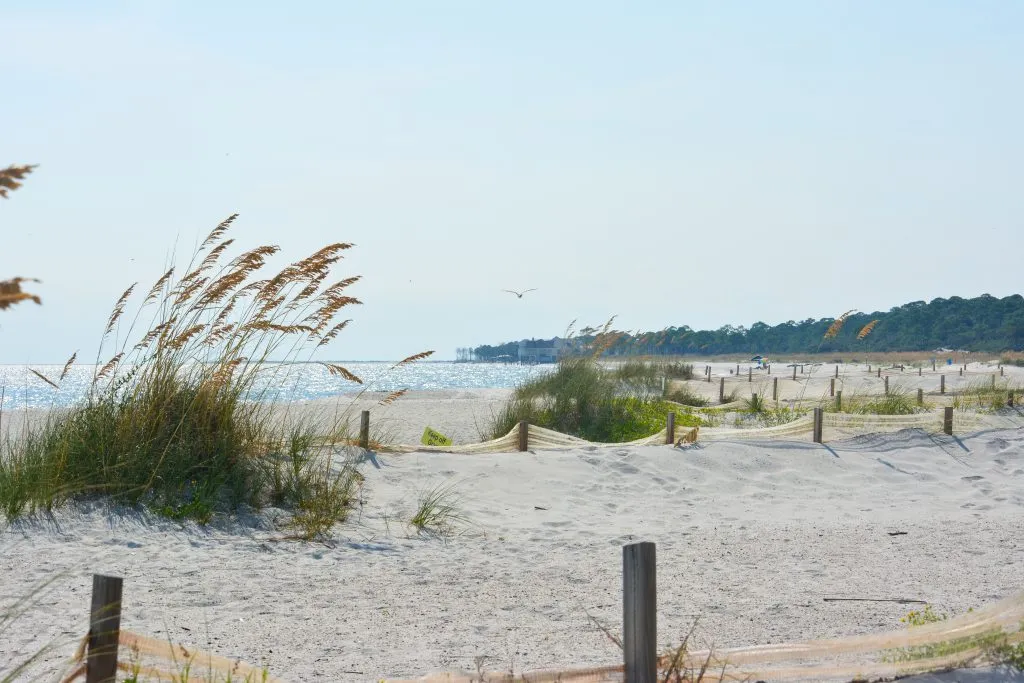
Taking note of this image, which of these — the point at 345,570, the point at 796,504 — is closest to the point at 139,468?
the point at 345,570

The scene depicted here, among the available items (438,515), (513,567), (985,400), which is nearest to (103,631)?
(513,567)

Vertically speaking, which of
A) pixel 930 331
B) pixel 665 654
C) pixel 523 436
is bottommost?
pixel 665 654

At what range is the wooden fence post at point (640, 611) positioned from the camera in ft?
8.52

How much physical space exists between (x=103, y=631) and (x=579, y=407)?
32.5 feet

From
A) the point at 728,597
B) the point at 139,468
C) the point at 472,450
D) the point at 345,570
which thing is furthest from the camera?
the point at 472,450

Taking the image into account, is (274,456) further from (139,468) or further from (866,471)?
(866,471)

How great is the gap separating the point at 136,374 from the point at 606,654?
11.6ft

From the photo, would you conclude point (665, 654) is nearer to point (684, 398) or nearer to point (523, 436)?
point (523, 436)

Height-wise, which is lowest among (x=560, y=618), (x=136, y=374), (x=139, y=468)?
(x=560, y=618)

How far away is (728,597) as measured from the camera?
4715 mm

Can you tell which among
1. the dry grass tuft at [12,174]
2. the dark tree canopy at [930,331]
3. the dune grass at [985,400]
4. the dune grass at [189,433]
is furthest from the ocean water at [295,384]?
the dark tree canopy at [930,331]

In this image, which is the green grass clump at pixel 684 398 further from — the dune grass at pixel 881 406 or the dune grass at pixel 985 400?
the dune grass at pixel 985 400

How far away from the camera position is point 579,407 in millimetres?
12172

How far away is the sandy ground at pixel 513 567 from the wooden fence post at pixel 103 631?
1.06 metres
